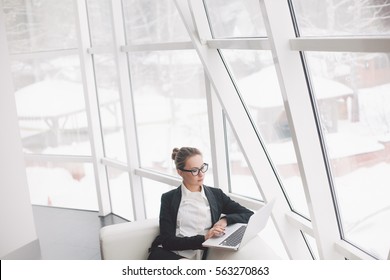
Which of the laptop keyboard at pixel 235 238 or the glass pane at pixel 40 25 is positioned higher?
the glass pane at pixel 40 25

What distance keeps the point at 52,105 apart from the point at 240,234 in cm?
441

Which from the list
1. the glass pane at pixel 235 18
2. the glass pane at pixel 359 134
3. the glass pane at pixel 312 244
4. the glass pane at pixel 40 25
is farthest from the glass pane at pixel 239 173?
the glass pane at pixel 40 25

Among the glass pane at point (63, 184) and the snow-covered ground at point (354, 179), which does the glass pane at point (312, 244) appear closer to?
the snow-covered ground at point (354, 179)

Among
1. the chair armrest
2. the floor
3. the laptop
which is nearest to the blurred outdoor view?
the floor

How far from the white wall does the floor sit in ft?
1.22

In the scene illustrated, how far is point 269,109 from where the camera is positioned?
13.9ft

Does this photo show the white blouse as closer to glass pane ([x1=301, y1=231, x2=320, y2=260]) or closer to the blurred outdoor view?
the blurred outdoor view

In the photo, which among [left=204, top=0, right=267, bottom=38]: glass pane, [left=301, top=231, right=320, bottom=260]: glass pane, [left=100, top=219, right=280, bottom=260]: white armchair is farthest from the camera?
[left=301, top=231, right=320, bottom=260]: glass pane

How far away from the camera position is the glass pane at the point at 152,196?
6175 mm

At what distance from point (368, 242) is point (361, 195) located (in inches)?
13.9

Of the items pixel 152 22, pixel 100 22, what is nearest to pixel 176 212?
pixel 152 22

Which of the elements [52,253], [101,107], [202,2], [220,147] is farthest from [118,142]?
[202,2]

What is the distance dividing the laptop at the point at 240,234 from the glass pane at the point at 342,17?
112cm

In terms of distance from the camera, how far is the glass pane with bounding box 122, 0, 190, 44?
5145mm
